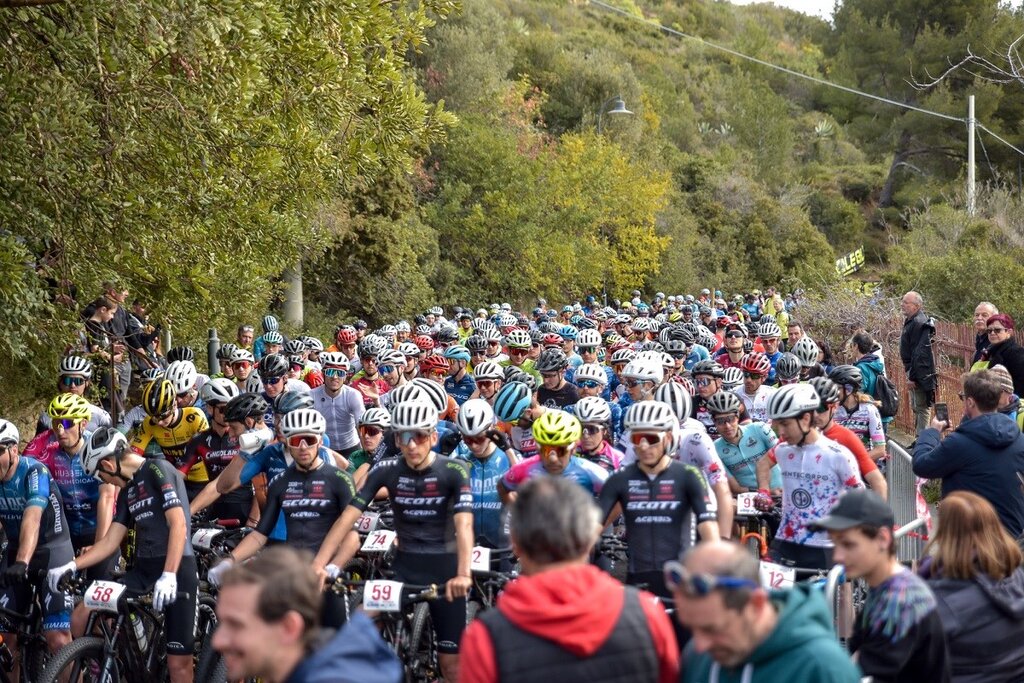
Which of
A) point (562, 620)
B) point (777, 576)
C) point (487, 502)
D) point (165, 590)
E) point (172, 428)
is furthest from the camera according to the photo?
point (172, 428)

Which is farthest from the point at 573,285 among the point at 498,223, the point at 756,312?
the point at 756,312

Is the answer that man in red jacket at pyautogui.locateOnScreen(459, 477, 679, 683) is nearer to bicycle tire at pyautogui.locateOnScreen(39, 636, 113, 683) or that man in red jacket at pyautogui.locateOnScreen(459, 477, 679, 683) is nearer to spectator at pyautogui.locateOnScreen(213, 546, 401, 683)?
spectator at pyautogui.locateOnScreen(213, 546, 401, 683)

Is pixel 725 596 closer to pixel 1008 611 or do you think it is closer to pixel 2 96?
pixel 1008 611

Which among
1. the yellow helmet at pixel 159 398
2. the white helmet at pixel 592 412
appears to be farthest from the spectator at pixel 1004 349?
the yellow helmet at pixel 159 398

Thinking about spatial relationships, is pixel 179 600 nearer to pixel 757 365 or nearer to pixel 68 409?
pixel 68 409

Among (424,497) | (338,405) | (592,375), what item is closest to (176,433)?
(338,405)

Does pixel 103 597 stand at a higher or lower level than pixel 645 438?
lower

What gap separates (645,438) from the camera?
741 cm

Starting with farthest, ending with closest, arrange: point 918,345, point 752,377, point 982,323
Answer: point 918,345
point 752,377
point 982,323

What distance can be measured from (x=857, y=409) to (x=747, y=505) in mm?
2776

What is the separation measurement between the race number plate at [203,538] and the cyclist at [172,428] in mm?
1542

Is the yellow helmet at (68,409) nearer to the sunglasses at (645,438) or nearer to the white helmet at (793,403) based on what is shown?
the sunglasses at (645,438)

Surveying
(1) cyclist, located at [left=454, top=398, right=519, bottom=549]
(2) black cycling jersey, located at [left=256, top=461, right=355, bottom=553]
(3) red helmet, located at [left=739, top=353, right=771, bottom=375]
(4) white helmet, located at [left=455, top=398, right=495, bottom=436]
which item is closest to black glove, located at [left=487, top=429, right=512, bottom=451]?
(1) cyclist, located at [left=454, top=398, right=519, bottom=549]

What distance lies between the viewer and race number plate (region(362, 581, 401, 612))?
288 inches
